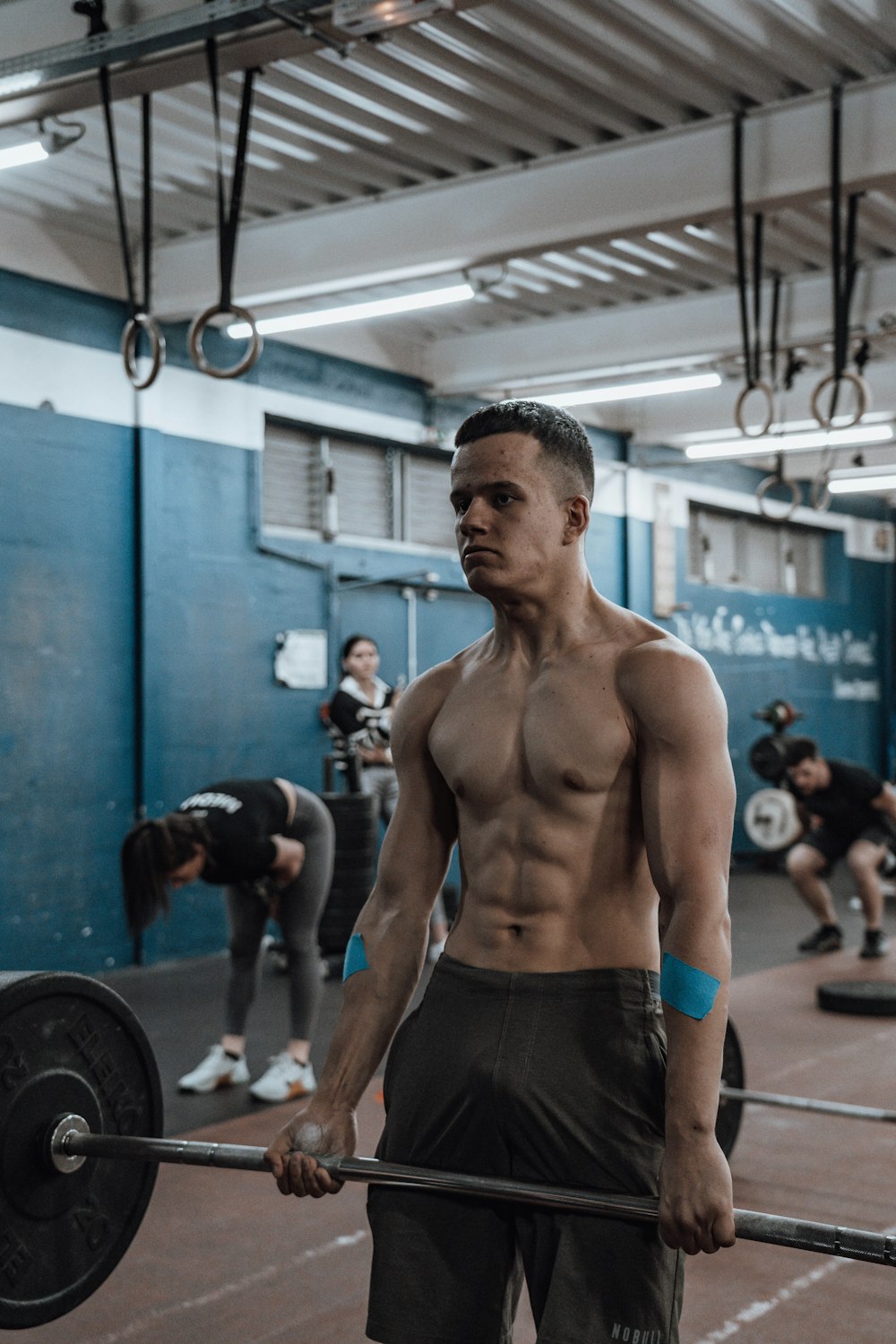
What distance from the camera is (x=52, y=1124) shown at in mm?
1930

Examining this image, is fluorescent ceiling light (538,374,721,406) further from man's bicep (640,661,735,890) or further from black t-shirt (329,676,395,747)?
man's bicep (640,661,735,890)

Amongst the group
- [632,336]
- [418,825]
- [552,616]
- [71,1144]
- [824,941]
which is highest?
[632,336]

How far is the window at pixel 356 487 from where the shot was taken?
6.88 metres

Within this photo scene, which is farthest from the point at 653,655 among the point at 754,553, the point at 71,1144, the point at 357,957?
the point at 754,553

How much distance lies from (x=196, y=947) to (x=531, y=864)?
4.92m

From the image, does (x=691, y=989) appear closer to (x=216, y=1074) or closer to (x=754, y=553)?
(x=216, y=1074)

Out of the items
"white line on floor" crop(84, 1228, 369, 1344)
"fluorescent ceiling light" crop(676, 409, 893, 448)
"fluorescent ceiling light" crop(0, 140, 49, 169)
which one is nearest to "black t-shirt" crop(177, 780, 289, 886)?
"white line on floor" crop(84, 1228, 369, 1344)

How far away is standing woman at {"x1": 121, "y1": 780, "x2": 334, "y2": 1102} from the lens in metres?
3.68

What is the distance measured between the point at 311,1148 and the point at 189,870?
84.2 inches

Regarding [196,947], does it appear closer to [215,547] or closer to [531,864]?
[215,547]

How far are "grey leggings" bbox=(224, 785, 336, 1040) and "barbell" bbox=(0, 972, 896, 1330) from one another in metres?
1.79

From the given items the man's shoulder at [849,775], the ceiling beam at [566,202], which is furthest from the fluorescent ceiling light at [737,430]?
the ceiling beam at [566,202]

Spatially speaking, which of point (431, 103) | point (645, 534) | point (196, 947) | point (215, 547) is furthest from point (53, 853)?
point (645, 534)

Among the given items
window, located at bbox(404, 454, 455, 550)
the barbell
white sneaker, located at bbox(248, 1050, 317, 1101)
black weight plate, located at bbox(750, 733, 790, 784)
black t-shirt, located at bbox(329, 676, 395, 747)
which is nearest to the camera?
the barbell
